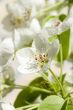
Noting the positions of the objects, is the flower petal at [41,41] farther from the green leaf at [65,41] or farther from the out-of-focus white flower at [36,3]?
the out-of-focus white flower at [36,3]

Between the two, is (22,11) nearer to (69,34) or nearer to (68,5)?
(68,5)

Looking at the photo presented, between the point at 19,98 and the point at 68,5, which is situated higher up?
the point at 68,5

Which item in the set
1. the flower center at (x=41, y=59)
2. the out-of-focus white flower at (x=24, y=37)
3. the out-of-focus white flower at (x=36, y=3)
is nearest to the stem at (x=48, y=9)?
the out-of-focus white flower at (x=36, y=3)

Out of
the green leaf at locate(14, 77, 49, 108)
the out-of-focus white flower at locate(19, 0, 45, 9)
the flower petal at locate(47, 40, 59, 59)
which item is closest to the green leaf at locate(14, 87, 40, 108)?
the green leaf at locate(14, 77, 49, 108)

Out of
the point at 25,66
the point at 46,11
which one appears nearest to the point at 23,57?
the point at 25,66

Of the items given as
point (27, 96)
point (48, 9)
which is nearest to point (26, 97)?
point (27, 96)

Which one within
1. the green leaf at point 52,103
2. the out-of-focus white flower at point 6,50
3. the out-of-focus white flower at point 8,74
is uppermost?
the out-of-focus white flower at point 6,50

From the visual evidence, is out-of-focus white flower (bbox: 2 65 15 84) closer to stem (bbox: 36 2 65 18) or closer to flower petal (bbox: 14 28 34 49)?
flower petal (bbox: 14 28 34 49)
